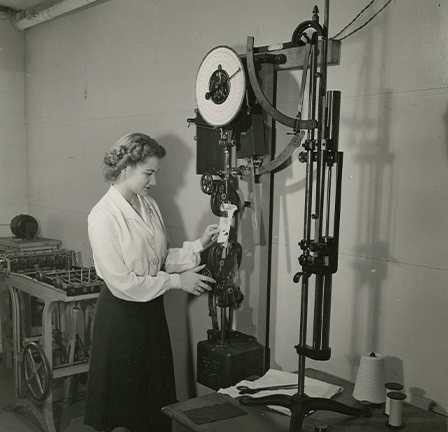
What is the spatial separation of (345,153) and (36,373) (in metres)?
2.20

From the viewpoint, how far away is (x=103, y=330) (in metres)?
2.54

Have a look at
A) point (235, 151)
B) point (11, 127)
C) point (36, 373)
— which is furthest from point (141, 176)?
point (11, 127)

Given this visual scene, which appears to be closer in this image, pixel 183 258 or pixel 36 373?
pixel 183 258

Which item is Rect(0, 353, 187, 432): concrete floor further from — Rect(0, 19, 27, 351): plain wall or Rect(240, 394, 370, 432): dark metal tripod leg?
Rect(240, 394, 370, 432): dark metal tripod leg

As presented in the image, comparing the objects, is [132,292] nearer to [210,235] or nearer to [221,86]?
[210,235]

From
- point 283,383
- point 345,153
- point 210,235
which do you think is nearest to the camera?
point 283,383

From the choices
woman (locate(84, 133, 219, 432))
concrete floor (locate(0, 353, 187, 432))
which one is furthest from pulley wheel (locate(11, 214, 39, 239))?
woman (locate(84, 133, 219, 432))

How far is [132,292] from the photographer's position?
2395 millimetres

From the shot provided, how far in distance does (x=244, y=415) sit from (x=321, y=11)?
156 centimetres

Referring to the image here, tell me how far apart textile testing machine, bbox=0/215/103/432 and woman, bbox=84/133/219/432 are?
53 centimetres

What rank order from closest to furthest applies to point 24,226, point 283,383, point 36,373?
1. point 283,383
2. point 36,373
3. point 24,226

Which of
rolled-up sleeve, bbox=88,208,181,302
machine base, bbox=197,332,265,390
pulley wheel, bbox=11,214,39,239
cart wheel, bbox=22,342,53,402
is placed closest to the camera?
machine base, bbox=197,332,265,390

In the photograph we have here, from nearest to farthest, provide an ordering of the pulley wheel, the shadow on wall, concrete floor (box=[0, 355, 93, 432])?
the shadow on wall → concrete floor (box=[0, 355, 93, 432]) → the pulley wheel

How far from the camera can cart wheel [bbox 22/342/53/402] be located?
3.01m
